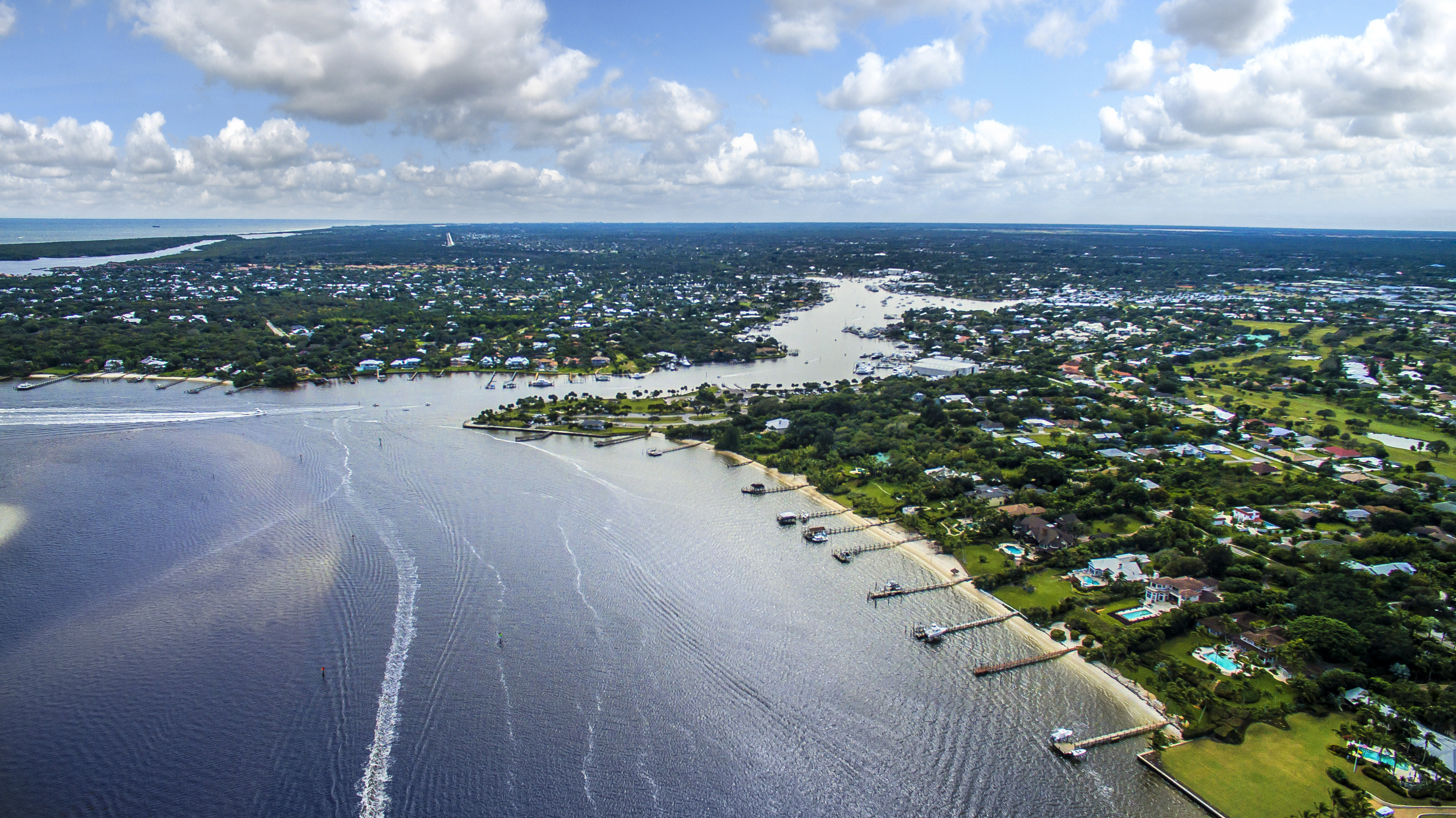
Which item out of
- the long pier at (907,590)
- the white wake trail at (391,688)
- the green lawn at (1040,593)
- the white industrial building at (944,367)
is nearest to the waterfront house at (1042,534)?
the green lawn at (1040,593)

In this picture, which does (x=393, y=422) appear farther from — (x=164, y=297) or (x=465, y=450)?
(x=164, y=297)

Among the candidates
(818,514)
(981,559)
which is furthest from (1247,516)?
(818,514)

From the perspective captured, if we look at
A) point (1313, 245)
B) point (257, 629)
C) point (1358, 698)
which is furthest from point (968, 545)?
point (1313, 245)

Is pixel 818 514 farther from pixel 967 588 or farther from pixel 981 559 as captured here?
pixel 967 588

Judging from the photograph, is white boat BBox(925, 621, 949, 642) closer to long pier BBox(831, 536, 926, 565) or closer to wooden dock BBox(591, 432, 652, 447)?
long pier BBox(831, 536, 926, 565)

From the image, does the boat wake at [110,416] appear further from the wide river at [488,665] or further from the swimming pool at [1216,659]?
the swimming pool at [1216,659]

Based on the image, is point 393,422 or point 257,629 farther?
point 393,422

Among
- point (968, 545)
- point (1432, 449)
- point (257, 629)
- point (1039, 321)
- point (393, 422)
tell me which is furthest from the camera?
point (1039, 321)
